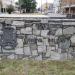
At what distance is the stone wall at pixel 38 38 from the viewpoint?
388 inches

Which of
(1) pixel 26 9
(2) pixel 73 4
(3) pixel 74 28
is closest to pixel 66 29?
(3) pixel 74 28

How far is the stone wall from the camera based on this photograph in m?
9.86

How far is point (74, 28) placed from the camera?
9.84 m

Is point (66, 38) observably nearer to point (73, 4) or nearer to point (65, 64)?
point (65, 64)

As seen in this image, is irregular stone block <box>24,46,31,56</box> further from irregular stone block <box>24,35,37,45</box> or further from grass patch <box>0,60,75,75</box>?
grass patch <box>0,60,75,75</box>

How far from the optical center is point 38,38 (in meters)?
9.88

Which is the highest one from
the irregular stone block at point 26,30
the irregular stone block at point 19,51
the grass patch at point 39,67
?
the irregular stone block at point 26,30

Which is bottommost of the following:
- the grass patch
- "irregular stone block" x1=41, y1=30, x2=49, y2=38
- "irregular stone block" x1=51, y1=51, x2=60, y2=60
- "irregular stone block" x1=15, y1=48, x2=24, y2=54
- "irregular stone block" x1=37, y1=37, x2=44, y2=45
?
the grass patch

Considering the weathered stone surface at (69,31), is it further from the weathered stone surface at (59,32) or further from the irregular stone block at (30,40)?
the irregular stone block at (30,40)

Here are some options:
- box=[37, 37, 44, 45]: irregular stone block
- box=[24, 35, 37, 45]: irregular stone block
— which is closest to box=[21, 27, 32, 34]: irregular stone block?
box=[24, 35, 37, 45]: irregular stone block

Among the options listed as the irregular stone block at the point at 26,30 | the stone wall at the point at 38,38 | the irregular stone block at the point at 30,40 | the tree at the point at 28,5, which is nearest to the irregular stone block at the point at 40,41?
the stone wall at the point at 38,38

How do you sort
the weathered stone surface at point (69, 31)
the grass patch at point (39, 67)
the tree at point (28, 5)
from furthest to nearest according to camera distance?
the tree at point (28, 5), the weathered stone surface at point (69, 31), the grass patch at point (39, 67)

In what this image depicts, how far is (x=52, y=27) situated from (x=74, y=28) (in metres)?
0.75

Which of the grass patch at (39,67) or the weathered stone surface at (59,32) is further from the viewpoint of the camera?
the weathered stone surface at (59,32)
